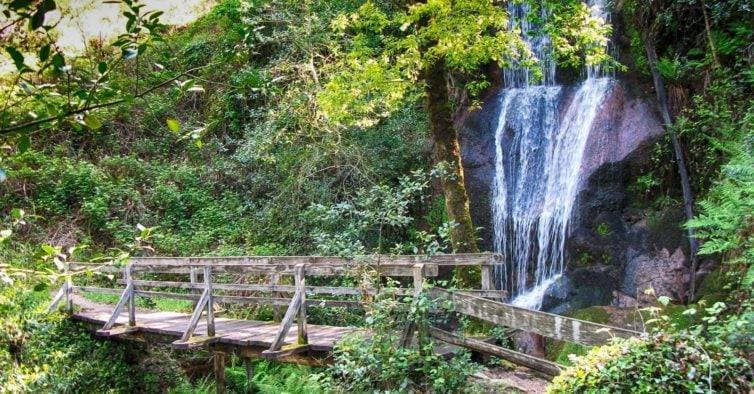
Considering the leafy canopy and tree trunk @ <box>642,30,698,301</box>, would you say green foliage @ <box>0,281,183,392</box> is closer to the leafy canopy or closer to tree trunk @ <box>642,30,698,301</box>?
the leafy canopy

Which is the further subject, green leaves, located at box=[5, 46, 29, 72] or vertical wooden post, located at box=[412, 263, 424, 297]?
vertical wooden post, located at box=[412, 263, 424, 297]

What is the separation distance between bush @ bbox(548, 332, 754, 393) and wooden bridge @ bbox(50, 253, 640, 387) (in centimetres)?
28

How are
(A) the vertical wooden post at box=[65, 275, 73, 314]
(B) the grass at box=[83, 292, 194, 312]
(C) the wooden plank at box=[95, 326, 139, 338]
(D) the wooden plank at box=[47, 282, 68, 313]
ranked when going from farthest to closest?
(B) the grass at box=[83, 292, 194, 312]
(A) the vertical wooden post at box=[65, 275, 73, 314]
(D) the wooden plank at box=[47, 282, 68, 313]
(C) the wooden plank at box=[95, 326, 139, 338]

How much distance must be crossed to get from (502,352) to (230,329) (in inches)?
187

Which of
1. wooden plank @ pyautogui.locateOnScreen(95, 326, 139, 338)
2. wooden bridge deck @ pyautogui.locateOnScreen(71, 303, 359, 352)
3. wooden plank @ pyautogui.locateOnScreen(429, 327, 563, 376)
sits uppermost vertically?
wooden plank @ pyautogui.locateOnScreen(429, 327, 563, 376)

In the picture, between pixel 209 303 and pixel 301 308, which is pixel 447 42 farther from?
pixel 209 303

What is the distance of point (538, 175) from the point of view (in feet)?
Result: 42.2

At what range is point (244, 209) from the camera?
16.3 metres

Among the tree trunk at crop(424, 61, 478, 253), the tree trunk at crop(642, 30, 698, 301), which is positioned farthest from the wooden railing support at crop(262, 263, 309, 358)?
the tree trunk at crop(642, 30, 698, 301)

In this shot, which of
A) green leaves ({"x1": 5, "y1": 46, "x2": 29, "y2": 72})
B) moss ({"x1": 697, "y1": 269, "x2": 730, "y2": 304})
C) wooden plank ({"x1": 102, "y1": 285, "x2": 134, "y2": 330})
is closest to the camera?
green leaves ({"x1": 5, "y1": 46, "x2": 29, "y2": 72})

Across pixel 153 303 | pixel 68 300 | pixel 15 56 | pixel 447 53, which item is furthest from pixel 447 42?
pixel 153 303

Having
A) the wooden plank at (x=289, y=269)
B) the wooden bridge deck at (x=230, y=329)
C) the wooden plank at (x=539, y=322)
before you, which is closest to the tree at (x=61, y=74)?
the wooden plank at (x=539, y=322)

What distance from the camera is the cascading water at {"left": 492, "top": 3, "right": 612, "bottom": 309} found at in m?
11.9

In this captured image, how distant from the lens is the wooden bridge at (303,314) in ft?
15.2
